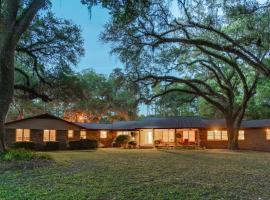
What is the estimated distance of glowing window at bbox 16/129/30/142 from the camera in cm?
2780

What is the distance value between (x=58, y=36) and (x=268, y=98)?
74.8 ft

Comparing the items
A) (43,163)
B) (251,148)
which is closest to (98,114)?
(251,148)

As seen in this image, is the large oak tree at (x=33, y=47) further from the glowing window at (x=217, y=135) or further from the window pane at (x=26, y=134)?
the glowing window at (x=217, y=135)

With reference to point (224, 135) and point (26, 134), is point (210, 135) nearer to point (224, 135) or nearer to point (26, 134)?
point (224, 135)

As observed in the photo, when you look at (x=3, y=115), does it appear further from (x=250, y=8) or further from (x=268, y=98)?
(x=268, y=98)

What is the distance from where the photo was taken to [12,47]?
43.4 ft

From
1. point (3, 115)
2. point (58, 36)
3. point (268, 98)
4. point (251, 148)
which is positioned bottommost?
point (251, 148)

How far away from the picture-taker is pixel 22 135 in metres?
27.9

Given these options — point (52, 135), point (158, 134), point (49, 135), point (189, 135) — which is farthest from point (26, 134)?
point (189, 135)

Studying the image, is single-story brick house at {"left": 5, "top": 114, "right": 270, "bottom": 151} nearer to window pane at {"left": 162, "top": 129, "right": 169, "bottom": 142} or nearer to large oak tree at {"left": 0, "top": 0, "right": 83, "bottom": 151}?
window pane at {"left": 162, "top": 129, "right": 169, "bottom": 142}

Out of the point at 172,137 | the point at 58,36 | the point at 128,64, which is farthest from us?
the point at 172,137

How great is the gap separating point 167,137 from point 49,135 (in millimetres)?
13208

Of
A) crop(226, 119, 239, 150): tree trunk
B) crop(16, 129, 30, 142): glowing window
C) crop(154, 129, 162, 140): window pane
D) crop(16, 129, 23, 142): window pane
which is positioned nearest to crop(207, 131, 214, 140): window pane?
crop(226, 119, 239, 150): tree trunk

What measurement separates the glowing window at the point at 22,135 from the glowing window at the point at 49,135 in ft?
4.82
